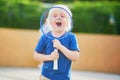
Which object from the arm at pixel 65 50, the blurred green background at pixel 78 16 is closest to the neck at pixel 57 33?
the arm at pixel 65 50

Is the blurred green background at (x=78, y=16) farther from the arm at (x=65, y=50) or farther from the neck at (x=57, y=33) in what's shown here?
the arm at (x=65, y=50)

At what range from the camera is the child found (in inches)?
180

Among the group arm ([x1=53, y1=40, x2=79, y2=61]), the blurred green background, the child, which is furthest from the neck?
the blurred green background

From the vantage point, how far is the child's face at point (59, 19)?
4.62m

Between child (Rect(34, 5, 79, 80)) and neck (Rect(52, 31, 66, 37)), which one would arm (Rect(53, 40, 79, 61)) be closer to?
child (Rect(34, 5, 79, 80))

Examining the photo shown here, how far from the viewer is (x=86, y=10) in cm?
1858

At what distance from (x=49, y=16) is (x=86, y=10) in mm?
13972

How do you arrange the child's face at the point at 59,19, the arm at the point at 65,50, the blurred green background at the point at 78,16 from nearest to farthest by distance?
the arm at the point at 65,50 < the child's face at the point at 59,19 < the blurred green background at the point at 78,16

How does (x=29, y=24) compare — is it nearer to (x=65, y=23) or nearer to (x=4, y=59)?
(x=4, y=59)

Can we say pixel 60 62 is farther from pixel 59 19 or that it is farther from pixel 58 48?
pixel 59 19

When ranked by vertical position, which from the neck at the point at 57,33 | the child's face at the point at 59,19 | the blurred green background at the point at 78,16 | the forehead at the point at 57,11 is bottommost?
the blurred green background at the point at 78,16

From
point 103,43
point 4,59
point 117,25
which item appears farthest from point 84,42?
point 4,59

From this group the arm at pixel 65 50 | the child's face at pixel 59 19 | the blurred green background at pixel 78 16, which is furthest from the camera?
the blurred green background at pixel 78 16

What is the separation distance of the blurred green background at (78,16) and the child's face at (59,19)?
532 inches
